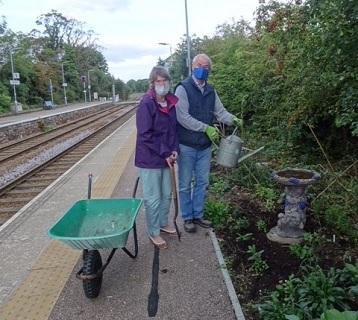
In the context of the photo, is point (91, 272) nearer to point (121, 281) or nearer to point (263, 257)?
point (121, 281)

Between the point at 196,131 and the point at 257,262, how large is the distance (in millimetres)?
1609

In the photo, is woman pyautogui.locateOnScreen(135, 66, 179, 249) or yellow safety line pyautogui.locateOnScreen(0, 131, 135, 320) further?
woman pyautogui.locateOnScreen(135, 66, 179, 249)

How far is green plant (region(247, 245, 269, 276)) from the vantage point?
362cm

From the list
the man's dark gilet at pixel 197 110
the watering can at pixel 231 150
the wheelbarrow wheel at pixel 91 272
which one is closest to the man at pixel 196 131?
the man's dark gilet at pixel 197 110

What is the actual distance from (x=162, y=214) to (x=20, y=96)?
48.9 metres

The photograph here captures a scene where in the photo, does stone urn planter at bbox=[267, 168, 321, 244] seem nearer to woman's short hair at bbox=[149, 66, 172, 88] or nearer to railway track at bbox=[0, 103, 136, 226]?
woman's short hair at bbox=[149, 66, 172, 88]

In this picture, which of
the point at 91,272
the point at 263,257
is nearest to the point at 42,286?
the point at 91,272

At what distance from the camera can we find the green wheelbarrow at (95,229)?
306 centimetres

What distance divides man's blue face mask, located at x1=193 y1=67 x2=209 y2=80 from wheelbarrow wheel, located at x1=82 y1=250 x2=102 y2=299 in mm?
2236

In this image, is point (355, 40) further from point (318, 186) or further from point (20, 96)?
point (20, 96)

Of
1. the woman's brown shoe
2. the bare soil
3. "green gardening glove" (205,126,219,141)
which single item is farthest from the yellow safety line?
"green gardening glove" (205,126,219,141)

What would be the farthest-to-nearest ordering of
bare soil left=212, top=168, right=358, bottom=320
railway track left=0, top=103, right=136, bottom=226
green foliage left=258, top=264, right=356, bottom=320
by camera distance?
railway track left=0, top=103, right=136, bottom=226 → bare soil left=212, top=168, right=358, bottom=320 → green foliage left=258, top=264, right=356, bottom=320

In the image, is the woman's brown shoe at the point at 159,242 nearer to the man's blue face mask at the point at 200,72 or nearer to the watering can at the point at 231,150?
the watering can at the point at 231,150

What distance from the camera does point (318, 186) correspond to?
5.64 m
